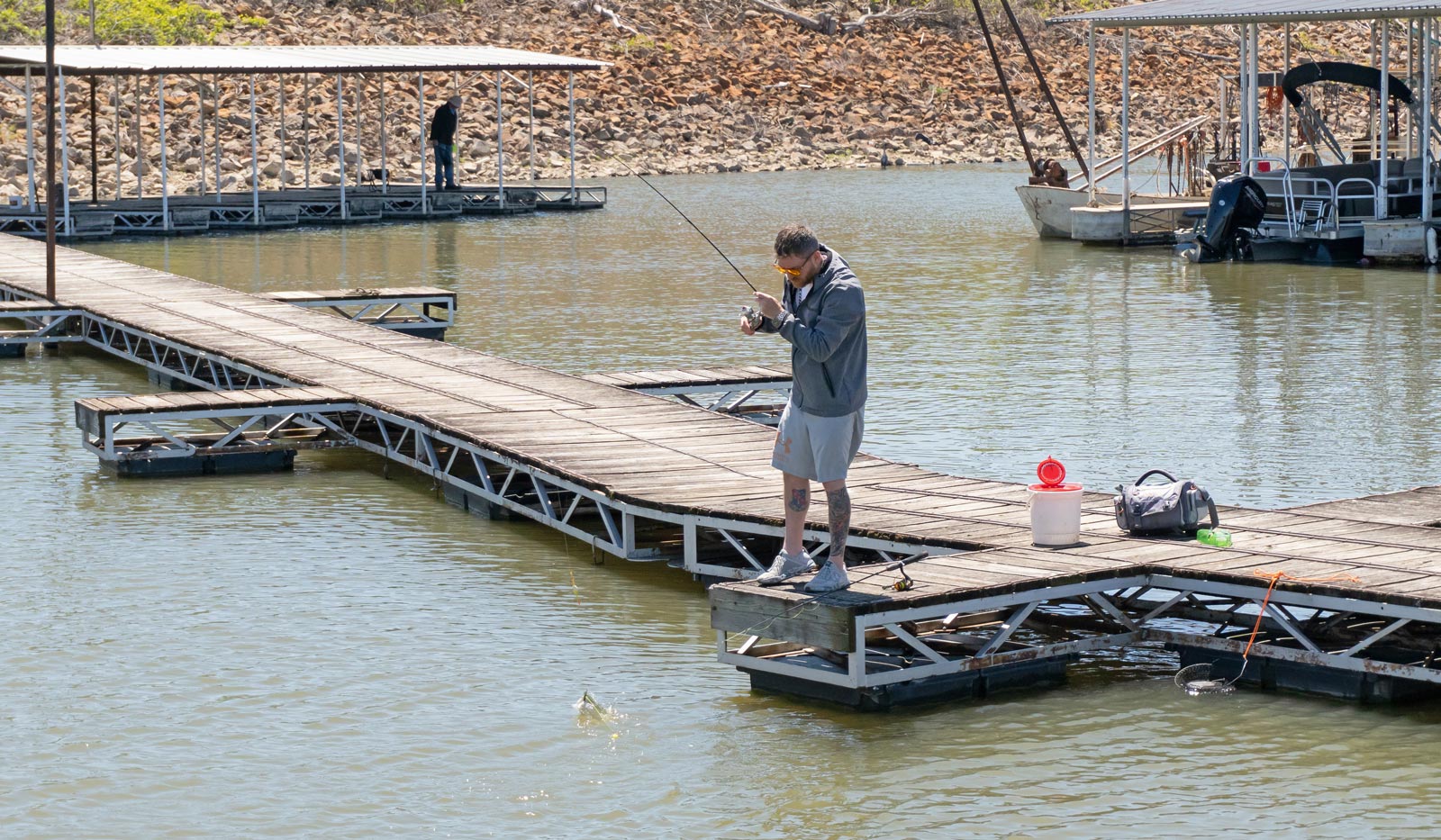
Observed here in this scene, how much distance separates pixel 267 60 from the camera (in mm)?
36312

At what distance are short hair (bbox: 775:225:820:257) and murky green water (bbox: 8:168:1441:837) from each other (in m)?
1.81

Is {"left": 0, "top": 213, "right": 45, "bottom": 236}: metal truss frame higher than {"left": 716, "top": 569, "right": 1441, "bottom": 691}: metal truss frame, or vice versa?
{"left": 0, "top": 213, "right": 45, "bottom": 236}: metal truss frame

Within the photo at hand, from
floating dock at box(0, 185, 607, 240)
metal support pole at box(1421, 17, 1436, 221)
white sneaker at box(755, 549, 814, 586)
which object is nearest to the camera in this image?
white sneaker at box(755, 549, 814, 586)

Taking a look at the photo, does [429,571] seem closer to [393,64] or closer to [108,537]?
[108,537]

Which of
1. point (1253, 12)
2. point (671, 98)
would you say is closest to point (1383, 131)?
point (1253, 12)

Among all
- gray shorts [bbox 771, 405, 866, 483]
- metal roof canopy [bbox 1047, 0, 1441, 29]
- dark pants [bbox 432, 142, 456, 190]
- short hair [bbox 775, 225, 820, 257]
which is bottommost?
gray shorts [bbox 771, 405, 866, 483]

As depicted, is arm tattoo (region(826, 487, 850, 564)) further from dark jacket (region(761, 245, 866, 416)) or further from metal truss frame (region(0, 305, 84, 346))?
metal truss frame (region(0, 305, 84, 346))

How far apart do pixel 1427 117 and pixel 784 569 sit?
20.5 m

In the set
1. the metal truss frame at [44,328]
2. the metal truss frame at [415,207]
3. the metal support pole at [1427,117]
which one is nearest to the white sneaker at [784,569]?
the metal truss frame at [44,328]

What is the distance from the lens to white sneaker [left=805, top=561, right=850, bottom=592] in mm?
8773

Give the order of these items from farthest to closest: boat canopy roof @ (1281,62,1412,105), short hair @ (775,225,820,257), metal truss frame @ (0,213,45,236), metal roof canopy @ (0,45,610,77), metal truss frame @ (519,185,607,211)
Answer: metal truss frame @ (519,185,607,211), metal roof canopy @ (0,45,610,77), metal truss frame @ (0,213,45,236), boat canopy roof @ (1281,62,1412,105), short hair @ (775,225,820,257)

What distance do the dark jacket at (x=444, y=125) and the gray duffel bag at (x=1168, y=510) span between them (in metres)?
30.5

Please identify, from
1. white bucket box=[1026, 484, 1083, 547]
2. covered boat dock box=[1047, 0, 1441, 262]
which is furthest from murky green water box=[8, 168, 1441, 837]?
covered boat dock box=[1047, 0, 1441, 262]

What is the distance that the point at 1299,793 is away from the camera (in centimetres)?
772
